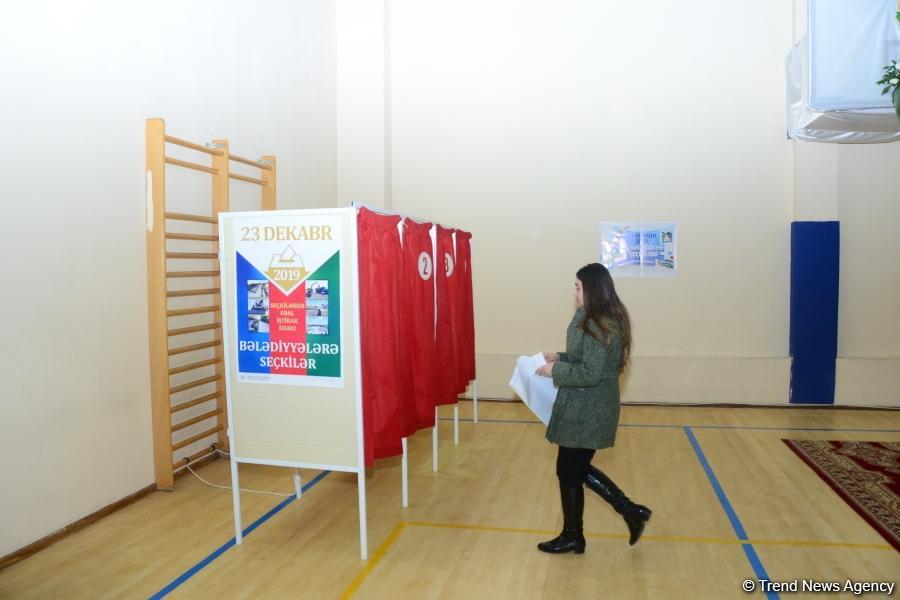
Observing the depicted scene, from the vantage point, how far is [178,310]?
4.06 metres

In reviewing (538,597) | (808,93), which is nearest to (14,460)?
(538,597)

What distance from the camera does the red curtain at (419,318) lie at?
3672mm

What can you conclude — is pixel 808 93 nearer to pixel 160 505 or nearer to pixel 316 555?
pixel 316 555

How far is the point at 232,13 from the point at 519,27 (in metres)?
2.86

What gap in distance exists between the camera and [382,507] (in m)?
3.69

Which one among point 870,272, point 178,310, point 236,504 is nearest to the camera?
point 236,504

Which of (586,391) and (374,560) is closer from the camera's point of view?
(586,391)

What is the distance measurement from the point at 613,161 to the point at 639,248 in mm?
847

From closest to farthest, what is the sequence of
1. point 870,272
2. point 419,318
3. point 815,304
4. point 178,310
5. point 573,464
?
point 573,464
point 419,318
point 178,310
point 815,304
point 870,272

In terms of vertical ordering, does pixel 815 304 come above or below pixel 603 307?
below

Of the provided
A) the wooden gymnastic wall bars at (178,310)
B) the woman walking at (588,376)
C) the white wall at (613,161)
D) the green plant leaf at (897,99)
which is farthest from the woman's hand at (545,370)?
the white wall at (613,161)

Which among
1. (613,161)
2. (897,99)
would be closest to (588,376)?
(897,99)

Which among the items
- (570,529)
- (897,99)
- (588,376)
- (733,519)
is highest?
(897,99)

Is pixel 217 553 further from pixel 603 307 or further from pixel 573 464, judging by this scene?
pixel 603 307
